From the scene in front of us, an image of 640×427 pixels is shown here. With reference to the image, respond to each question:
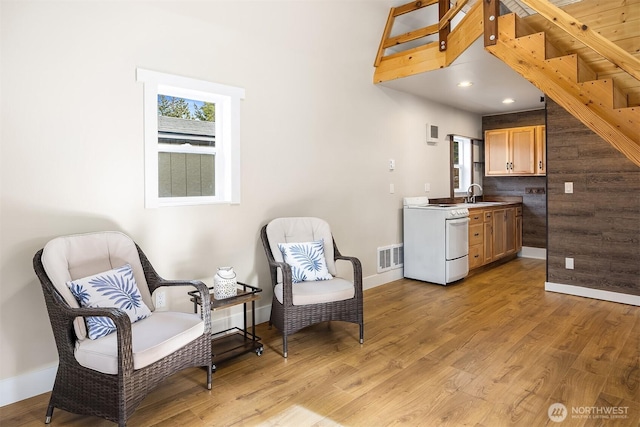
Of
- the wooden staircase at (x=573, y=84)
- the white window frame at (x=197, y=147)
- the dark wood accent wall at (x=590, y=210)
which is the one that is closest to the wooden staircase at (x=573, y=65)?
the wooden staircase at (x=573, y=84)

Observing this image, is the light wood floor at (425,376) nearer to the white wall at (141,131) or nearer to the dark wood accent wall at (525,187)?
the white wall at (141,131)

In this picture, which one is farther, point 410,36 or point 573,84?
point 410,36

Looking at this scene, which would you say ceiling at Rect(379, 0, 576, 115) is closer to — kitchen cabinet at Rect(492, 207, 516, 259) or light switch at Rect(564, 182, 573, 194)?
light switch at Rect(564, 182, 573, 194)

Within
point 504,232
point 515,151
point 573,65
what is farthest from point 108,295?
point 515,151

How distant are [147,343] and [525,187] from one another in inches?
246

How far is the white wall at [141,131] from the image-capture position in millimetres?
2320

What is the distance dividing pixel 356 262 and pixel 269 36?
2.13m

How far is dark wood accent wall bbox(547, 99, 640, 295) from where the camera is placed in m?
3.98

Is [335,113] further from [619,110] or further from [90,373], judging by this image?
[90,373]

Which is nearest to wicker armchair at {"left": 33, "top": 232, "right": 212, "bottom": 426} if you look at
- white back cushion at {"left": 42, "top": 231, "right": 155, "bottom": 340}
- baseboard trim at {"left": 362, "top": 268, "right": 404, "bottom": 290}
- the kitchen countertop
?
white back cushion at {"left": 42, "top": 231, "right": 155, "bottom": 340}

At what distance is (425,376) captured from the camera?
2.54 m

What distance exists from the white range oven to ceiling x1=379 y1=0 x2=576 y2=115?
1.44 m

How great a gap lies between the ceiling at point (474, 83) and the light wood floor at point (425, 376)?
2414 millimetres

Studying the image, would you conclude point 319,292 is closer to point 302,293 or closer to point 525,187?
point 302,293
